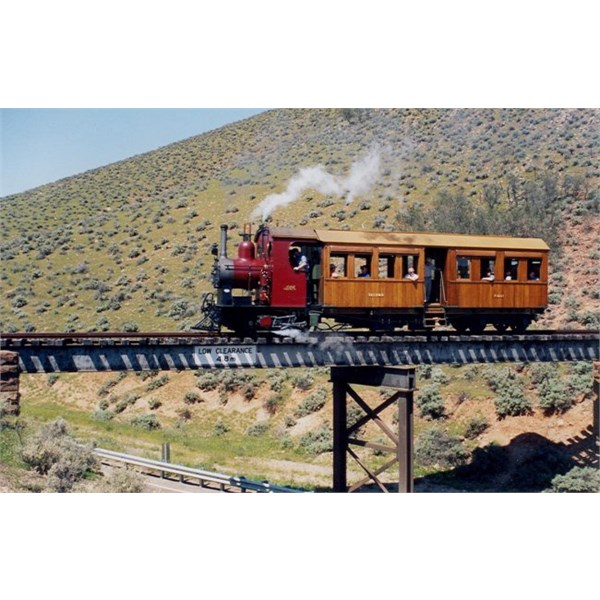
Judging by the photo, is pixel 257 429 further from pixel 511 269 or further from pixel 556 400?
pixel 511 269

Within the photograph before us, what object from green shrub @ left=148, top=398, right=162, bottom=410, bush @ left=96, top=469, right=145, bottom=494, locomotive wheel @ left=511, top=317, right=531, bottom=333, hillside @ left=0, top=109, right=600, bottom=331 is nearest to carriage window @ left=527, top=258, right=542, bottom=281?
locomotive wheel @ left=511, top=317, right=531, bottom=333

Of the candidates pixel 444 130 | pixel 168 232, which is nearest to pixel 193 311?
pixel 168 232

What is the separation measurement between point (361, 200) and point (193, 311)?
55.8ft

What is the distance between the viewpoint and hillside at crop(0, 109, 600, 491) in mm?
27578

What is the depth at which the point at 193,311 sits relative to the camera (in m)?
41.1

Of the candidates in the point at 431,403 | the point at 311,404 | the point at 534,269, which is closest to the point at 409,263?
the point at 534,269

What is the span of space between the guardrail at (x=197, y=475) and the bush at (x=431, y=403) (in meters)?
9.84

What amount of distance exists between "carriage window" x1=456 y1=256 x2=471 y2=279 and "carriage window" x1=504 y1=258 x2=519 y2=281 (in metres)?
1.46

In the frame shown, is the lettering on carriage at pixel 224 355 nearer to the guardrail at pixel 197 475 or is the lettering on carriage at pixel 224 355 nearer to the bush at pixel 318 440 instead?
the guardrail at pixel 197 475

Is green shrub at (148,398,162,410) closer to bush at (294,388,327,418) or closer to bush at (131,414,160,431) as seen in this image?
bush at (131,414,160,431)

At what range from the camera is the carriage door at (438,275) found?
2083cm

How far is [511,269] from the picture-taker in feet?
71.9

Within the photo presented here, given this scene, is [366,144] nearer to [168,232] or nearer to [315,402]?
[168,232]

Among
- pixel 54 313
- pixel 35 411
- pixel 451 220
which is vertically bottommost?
pixel 35 411
